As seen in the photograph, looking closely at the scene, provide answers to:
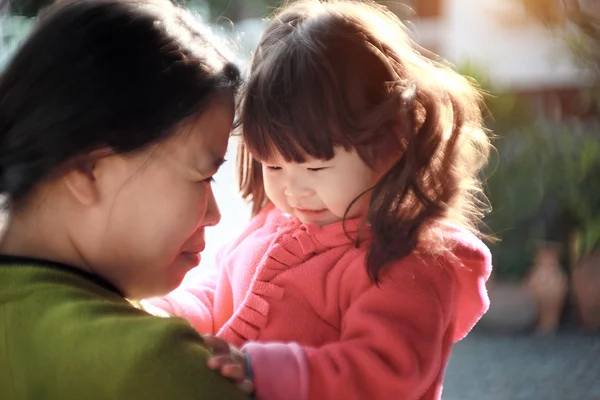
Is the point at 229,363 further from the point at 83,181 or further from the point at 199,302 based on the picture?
the point at 199,302

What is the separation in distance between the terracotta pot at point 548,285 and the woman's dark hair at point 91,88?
2.55m

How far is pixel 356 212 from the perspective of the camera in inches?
36.8

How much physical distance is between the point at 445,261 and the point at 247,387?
290mm

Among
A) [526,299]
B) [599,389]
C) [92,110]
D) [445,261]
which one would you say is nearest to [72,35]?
[92,110]

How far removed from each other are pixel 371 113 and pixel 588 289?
7.94 ft

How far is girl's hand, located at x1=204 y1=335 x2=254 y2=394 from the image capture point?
28.0 inches

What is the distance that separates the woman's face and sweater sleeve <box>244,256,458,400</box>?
0.45 feet

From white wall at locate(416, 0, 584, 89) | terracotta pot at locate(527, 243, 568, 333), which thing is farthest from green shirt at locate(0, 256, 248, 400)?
terracotta pot at locate(527, 243, 568, 333)

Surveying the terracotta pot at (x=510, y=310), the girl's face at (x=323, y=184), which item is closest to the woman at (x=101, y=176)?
the girl's face at (x=323, y=184)

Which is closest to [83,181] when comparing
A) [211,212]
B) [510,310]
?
[211,212]

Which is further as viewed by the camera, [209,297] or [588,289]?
Answer: [588,289]

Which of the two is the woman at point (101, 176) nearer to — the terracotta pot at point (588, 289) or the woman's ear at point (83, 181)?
the woman's ear at point (83, 181)

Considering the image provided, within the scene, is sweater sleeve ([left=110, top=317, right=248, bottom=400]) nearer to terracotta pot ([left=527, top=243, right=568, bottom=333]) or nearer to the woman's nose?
the woman's nose

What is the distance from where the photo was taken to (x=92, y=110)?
75 cm
